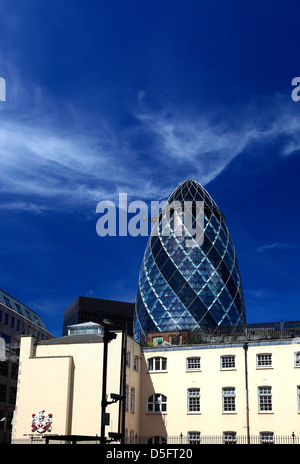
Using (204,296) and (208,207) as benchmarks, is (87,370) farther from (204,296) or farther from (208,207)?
(208,207)

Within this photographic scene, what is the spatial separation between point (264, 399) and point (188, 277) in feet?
202

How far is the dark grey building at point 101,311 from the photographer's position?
158 meters

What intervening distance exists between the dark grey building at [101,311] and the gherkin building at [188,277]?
46625mm

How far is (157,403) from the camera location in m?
48.6

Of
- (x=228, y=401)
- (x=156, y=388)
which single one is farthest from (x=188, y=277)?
(x=228, y=401)

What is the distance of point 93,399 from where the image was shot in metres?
44.4

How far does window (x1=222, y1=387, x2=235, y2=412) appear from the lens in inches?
1829

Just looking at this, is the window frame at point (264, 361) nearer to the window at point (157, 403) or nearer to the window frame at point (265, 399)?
the window frame at point (265, 399)

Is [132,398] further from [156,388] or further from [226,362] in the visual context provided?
[226,362]

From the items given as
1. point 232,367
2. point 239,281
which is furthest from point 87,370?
point 239,281

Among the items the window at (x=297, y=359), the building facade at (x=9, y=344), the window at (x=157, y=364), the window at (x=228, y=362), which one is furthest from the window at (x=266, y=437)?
the building facade at (x=9, y=344)

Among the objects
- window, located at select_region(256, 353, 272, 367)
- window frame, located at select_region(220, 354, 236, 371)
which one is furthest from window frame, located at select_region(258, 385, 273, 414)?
window frame, located at select_region(220, 354, 236, 371)

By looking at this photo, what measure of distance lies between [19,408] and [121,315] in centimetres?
11715

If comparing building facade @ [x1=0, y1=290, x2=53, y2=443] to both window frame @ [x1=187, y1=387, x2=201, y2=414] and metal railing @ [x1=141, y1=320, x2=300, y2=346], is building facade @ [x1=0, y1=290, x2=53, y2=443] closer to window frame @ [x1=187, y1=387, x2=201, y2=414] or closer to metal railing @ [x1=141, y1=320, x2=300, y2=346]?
metal railing @ [x1=141, y1=320, x2=300, y2=346]
